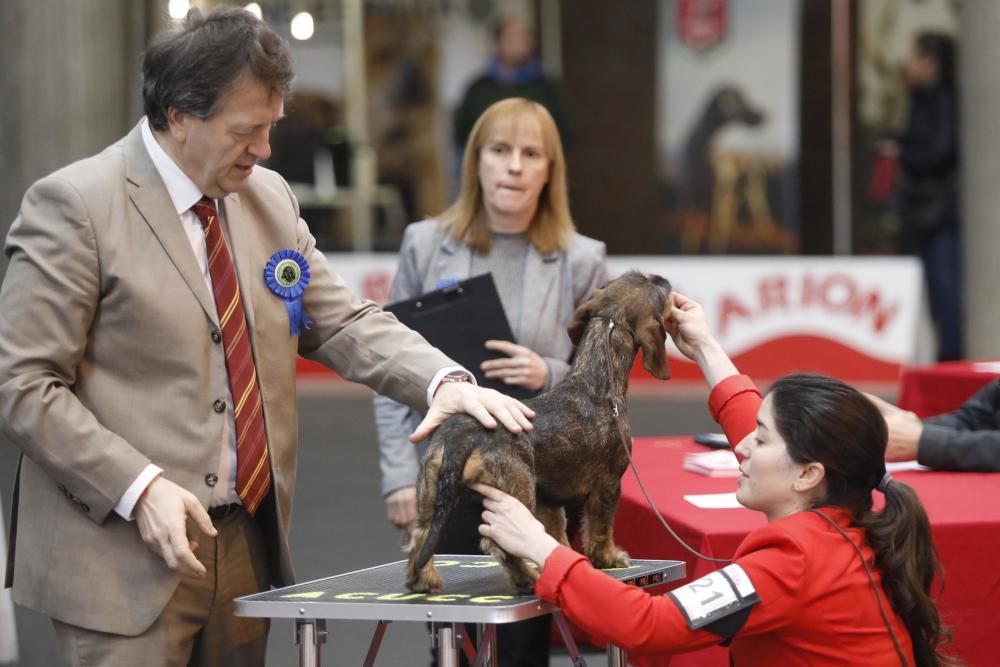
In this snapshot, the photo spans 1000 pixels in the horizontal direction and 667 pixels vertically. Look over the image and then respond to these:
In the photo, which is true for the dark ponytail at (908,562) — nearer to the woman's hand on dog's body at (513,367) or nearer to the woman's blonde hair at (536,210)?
the woman's hand on dog's body at (513,367)

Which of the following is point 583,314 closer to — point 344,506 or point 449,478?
point 449,478

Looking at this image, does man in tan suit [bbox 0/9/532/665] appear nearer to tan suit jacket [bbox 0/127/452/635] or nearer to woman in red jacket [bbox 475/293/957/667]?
tan suit jacket [bbox 0/127/452/635]

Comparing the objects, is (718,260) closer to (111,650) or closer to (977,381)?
(977,381)

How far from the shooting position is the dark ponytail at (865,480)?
249 centimetres

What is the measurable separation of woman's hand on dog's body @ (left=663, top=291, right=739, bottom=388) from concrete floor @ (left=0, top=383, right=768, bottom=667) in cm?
216

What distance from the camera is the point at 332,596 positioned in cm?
240

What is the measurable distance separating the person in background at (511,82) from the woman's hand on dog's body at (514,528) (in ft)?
25.5

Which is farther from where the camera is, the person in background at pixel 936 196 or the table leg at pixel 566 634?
the person in background at pixel 936 196

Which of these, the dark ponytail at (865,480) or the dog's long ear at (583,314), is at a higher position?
the dog's long ear at (583,314)

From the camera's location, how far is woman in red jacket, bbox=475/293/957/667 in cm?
233

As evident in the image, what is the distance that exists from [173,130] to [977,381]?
3260 millimetres

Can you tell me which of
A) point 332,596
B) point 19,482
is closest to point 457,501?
point 332,596

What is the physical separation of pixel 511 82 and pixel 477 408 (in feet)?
29.3

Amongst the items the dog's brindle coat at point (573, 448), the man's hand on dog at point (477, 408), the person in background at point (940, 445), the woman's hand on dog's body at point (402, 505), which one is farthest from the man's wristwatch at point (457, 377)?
the person in background at point (940, 445)
